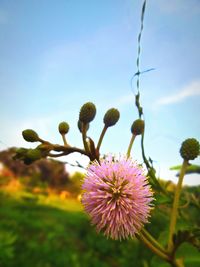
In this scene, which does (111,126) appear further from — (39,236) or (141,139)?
(39,236)

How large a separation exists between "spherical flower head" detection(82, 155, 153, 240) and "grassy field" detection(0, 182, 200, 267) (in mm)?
1785

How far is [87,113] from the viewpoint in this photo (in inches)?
46.9

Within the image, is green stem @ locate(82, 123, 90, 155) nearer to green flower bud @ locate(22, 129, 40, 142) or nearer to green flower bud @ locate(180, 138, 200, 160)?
green flower bud @ locate(22, 129, 40, 142)

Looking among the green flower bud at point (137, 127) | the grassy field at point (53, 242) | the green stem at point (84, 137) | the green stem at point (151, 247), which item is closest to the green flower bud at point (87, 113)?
the green stem at point (84, 137)

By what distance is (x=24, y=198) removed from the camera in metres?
9.88

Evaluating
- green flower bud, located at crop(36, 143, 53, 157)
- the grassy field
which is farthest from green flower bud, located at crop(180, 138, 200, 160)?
the grassy field

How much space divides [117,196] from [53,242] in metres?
5.34

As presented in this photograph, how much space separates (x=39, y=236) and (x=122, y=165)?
239 inches

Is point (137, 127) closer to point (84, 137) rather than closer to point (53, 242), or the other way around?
point (84, 137)

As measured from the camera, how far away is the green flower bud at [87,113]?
118 centimetres

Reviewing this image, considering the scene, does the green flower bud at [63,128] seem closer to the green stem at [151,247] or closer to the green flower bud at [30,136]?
the green flower bud at [30,136]

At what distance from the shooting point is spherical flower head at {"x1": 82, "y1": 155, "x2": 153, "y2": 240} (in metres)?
0.98

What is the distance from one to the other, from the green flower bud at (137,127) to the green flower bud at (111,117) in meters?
0.06

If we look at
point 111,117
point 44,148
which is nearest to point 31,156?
point 44,148
